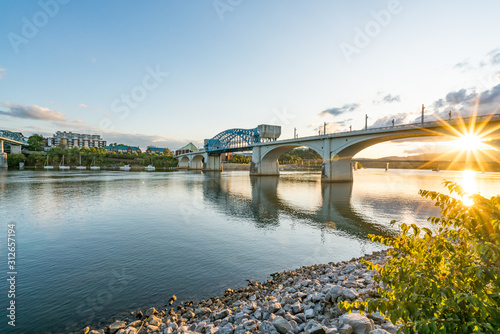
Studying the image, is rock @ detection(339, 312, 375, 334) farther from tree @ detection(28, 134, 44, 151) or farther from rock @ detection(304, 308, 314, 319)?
tree @ detection(28, 134, 44, 151)

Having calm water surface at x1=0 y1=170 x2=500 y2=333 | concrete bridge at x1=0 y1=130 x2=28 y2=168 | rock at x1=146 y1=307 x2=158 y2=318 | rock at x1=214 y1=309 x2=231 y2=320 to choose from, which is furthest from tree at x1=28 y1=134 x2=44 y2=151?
rock at x1=214 y1=309 x2=231 y2=320

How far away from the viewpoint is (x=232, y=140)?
115m

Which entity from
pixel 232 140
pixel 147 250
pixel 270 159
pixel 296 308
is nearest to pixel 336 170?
pixel 270 159

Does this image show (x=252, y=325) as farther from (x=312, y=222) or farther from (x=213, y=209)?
(x=213, y=209)

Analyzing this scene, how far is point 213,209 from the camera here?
73.4 feet

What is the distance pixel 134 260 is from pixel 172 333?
587 centimetres

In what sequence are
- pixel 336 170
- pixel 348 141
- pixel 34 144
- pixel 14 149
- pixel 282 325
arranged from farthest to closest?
pixel 34 144 < pixel 14 149 < pixel 336 170 < pixel 348 141 < pixel 282 325

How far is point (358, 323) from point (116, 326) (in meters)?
5.41

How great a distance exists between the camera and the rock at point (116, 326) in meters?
5.53

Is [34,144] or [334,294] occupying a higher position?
[34,144]

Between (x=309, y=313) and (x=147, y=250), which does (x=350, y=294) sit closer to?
(x=309, y=313)

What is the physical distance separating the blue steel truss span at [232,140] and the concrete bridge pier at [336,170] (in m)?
40.3

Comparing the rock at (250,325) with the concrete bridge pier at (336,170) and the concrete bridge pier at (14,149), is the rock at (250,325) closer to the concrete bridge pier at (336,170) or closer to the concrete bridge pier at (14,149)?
the concrete bridge pier at (336,170)

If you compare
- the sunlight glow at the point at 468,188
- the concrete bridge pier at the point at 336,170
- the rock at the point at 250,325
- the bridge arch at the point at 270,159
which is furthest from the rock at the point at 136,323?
the bridge arch at the point at 270,159
